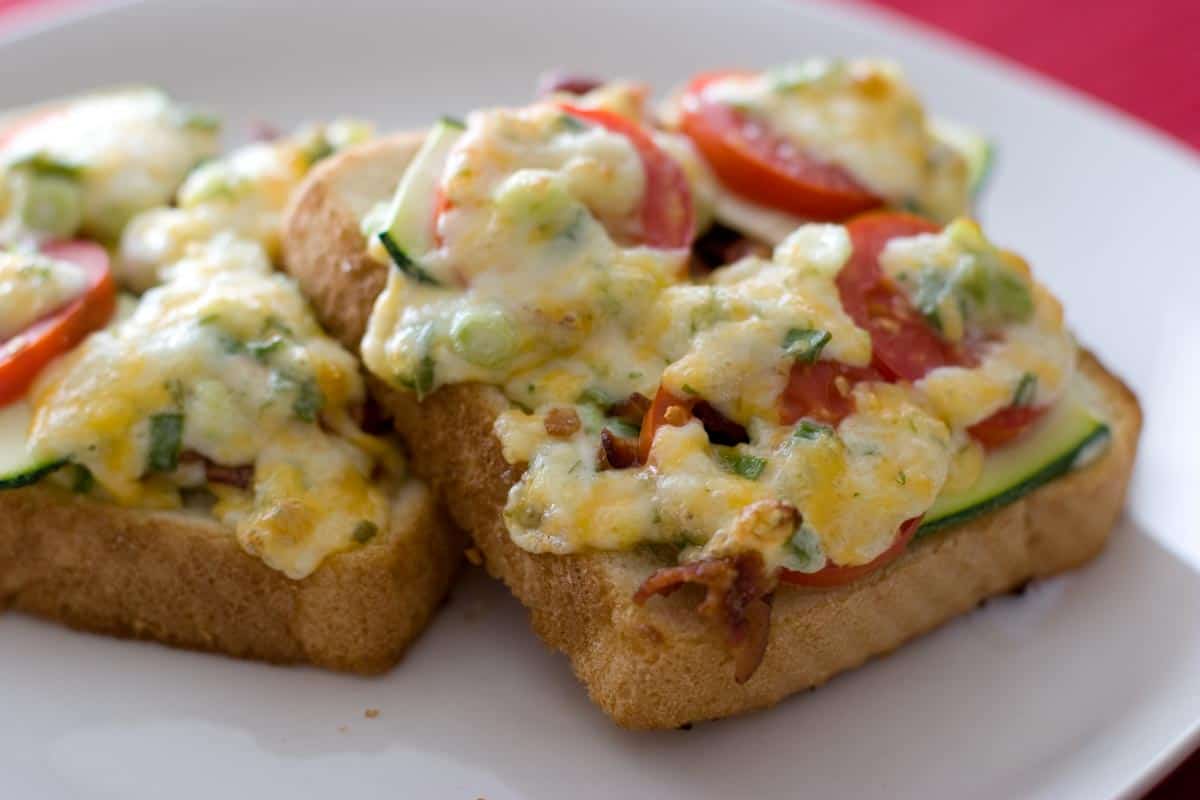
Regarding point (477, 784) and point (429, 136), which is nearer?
point (477, 784)

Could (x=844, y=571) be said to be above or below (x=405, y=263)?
below

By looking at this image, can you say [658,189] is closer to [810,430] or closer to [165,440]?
[810,430]

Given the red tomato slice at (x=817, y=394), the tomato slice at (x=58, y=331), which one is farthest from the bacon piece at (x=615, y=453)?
the tomato slice at (x=58, y=331)

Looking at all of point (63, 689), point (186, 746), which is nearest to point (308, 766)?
point (186, 746)

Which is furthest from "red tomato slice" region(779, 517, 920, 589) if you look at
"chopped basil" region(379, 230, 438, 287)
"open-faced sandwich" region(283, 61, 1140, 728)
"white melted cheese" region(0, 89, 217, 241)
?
"white melted cheese" region(0, 89, 217, 241)

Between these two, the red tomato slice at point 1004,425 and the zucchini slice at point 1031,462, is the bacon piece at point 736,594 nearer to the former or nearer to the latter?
the zucchini slice at point 1031,462

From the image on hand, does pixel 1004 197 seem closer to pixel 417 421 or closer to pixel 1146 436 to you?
pixel 1146 436

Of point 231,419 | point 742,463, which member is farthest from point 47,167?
point 742,463
